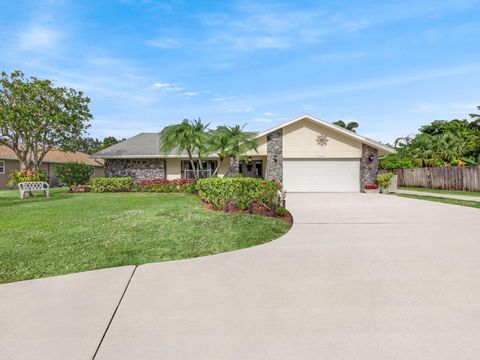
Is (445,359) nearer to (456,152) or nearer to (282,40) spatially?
(282,40)

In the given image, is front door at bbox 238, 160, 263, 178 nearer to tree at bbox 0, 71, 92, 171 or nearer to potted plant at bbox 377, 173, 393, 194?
potted plant at bbox 377, 173, 393, 194

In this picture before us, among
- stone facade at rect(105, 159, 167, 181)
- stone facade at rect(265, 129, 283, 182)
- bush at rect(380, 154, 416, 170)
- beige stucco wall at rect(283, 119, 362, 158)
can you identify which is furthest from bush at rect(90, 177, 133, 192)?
bush at rect(380, 154, 416, 170)

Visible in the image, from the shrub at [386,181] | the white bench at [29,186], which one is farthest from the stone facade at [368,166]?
the white bench at [29,186]

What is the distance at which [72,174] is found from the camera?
68.9 ft

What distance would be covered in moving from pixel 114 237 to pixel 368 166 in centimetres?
1797

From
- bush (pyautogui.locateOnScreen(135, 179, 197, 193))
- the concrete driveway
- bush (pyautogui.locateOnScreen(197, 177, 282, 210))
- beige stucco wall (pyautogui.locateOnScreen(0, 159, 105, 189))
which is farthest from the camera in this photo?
beige stucco wall (pyautogui.locateOnScreen(0, 159, 105, 189))

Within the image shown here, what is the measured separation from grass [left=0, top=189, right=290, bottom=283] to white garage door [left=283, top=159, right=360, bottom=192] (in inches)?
452

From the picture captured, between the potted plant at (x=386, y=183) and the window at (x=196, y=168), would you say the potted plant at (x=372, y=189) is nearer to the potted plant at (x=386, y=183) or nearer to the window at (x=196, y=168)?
the potted plant at (x=386, y=183)

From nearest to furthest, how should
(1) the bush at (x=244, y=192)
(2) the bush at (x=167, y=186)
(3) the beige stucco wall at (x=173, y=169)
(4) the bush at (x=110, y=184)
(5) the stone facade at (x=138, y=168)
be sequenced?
1. (1) the bush at (x=244, y=192)
2. (2) the bush at (x=167, y=186)
3. (4) the bush at (x=110, y=184)
4. (5) the stone facade at (x=138, y=168)
5. (3) the beige stucco wall at (x=173, y=169)

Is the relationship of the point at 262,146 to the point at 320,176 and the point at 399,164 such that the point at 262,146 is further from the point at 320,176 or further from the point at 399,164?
the point at 399,164

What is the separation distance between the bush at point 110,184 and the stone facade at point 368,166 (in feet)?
52.4

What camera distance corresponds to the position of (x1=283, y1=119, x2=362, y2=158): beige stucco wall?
19656 millimetres

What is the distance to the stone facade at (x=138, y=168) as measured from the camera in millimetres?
20953

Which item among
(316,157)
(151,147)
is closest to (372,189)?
(316,157)
